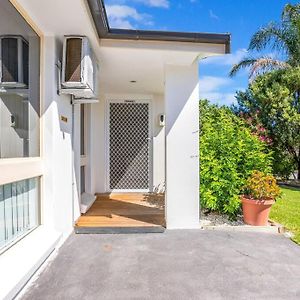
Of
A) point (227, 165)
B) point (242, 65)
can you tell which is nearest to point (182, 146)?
point (227, 165)

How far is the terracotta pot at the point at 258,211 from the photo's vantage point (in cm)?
589

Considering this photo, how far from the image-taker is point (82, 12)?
12.8ft

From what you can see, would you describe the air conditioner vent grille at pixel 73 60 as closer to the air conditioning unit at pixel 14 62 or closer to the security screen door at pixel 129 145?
the air conditioning unit at pixel 14 62

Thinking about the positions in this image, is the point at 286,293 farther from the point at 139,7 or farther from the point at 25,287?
the point at 139,7

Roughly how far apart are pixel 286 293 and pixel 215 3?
1487 centimetres

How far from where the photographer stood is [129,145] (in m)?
9.54

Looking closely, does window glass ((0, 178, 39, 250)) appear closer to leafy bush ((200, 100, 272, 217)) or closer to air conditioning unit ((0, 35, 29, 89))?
air conditioning unit ((0, 35, 29, 89))

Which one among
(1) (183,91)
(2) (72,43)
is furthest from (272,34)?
(2) (72,43)

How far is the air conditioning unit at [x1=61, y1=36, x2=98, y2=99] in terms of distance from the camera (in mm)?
4664

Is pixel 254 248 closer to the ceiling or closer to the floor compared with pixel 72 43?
closer to the floor

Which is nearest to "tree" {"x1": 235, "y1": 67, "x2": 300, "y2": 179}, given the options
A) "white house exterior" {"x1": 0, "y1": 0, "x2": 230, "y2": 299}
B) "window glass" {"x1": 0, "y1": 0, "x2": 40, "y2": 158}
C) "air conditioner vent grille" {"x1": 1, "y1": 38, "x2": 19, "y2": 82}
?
"white house exterior" {"x1": 0, "y1": 0, "x2": 230, "y2": 299}

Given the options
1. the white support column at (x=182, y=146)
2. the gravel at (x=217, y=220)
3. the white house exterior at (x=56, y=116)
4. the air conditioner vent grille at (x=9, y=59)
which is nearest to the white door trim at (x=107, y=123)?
the white house exterior at (x=56, y=116)

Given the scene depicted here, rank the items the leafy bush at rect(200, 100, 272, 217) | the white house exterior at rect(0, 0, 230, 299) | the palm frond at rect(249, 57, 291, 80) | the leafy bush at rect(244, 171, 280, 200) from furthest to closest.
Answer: the palm frond at rect(249, 57, 291, 80) < the leafy bush at rect(200, 100, 272, 217) < the leafy bush at rect(244, 171, 280, 200) < the white house exterior at rect(0, 0, 230, 299)

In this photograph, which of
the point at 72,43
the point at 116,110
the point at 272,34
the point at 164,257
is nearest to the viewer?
the point at 164,257
